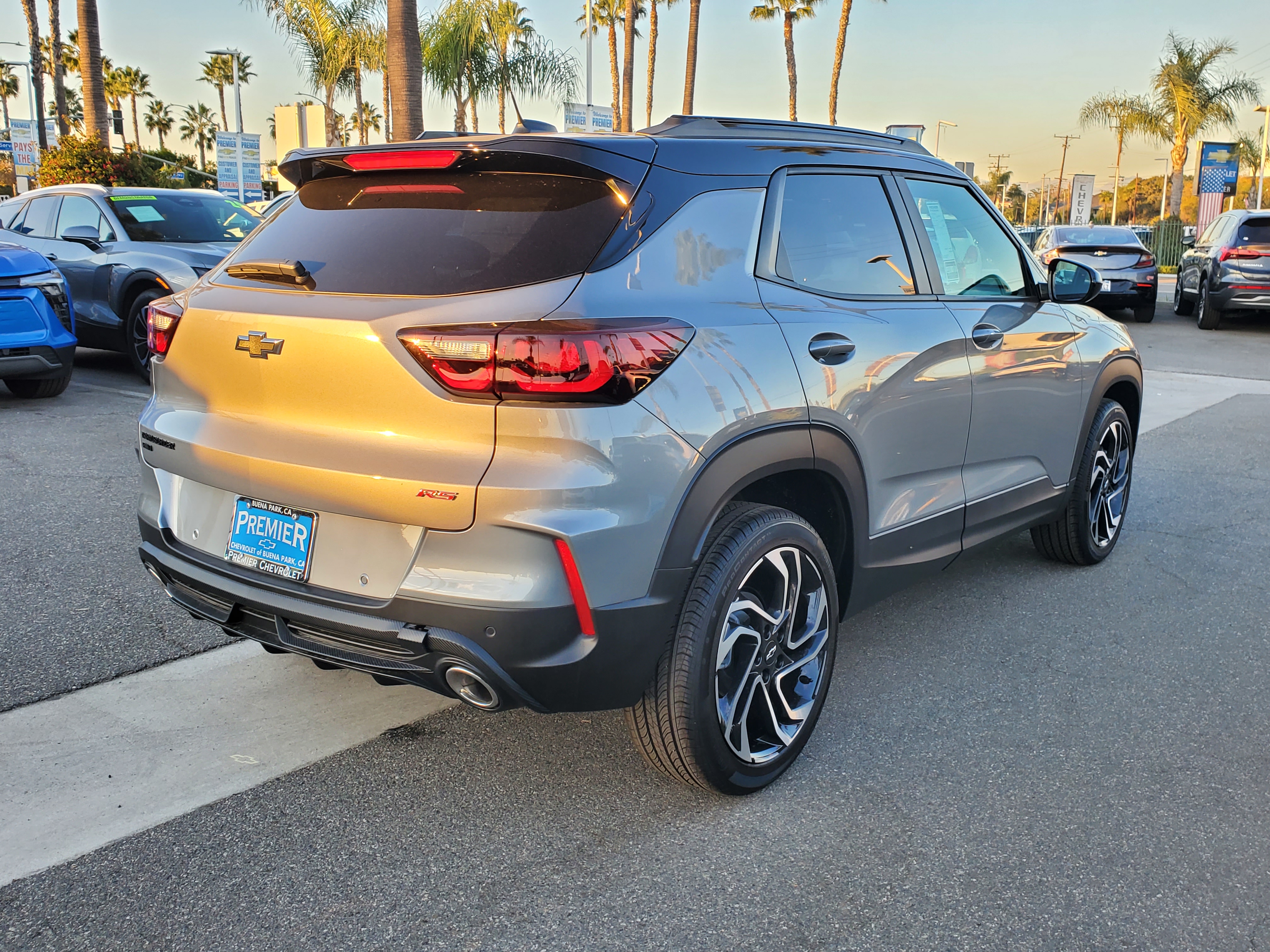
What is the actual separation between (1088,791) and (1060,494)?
182 cm

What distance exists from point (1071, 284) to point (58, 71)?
1285 inches

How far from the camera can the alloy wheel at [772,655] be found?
2805mm

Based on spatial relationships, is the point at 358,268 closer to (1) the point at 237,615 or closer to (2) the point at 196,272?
(1) the point at 237,615

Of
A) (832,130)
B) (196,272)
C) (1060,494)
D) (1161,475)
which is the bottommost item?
(1161,475)

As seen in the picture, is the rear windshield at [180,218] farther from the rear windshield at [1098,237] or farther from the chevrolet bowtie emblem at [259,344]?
the rear windshield at [1098,237]

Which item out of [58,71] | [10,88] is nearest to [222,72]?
[10,88]

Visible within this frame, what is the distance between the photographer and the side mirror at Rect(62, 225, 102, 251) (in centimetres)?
909

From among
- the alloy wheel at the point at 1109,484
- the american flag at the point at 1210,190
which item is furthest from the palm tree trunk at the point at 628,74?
the alloy wheel at the point at 1109,484

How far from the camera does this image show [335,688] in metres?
3.54

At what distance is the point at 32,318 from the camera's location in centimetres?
798

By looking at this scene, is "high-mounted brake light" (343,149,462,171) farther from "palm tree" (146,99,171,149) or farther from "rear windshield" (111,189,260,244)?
"palm tree" (146,99,171,149)

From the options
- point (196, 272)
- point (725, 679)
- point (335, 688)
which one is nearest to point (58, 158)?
point (196, 272)

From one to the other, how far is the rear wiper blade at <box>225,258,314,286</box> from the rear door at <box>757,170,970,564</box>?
1193 mm

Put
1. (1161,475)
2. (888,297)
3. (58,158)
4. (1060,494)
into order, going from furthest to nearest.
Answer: (58,158) < (1161,475) < (1060,494) < (888,297)
